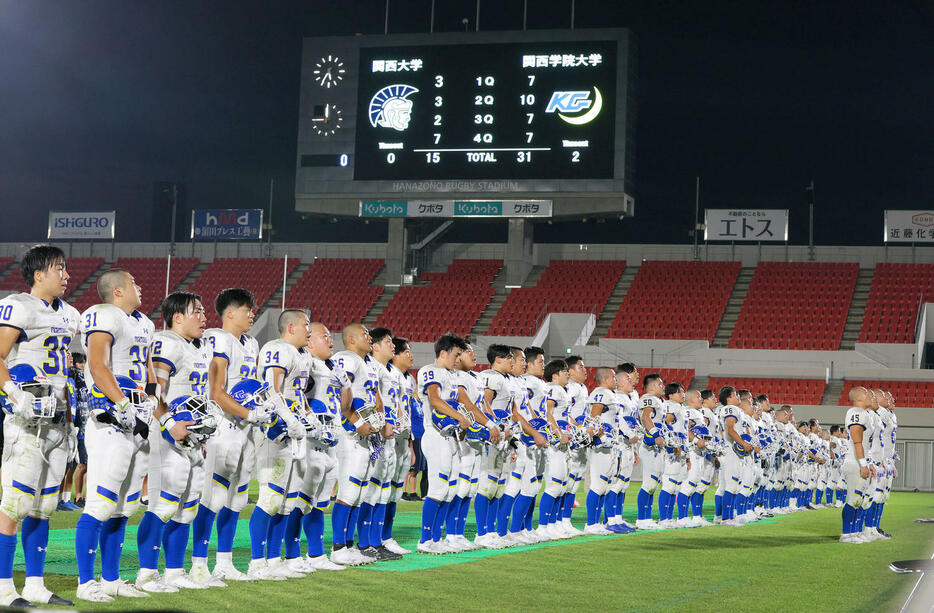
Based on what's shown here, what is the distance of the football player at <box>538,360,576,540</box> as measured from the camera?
44.4ft

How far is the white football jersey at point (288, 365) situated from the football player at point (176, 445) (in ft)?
2.12

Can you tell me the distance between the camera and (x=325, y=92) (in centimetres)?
3178

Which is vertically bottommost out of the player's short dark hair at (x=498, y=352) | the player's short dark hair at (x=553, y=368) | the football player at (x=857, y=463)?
the football player at (x=857, y=463)

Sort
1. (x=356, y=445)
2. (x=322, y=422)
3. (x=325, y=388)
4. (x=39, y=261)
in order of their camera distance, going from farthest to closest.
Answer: (x=356, y=445)
(x=325, y=388)
(x=322, y=422)
(x=39, y=261)

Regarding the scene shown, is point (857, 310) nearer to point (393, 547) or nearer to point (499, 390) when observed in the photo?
point (499, 390)

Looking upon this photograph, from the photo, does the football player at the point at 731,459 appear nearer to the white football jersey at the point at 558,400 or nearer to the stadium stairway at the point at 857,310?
the white football jersey at the point at 558,400

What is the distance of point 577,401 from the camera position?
1450 centimetres

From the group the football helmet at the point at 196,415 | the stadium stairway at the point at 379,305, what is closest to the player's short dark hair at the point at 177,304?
the football helmet at the point at 196,415

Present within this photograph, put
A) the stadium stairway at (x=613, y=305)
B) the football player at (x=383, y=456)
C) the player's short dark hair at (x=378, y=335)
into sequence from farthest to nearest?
the stadium stairway at (x=613, y=305), the player's short dark hair at (x=378, y=335), the football player at (x=383, y=456)

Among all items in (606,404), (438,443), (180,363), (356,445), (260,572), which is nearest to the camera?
(180,363)

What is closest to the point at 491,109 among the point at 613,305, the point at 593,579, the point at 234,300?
the point at 613,305

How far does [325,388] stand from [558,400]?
517 centimetres

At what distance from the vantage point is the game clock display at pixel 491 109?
2981 centimetres

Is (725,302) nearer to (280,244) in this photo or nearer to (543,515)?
(280,244)
